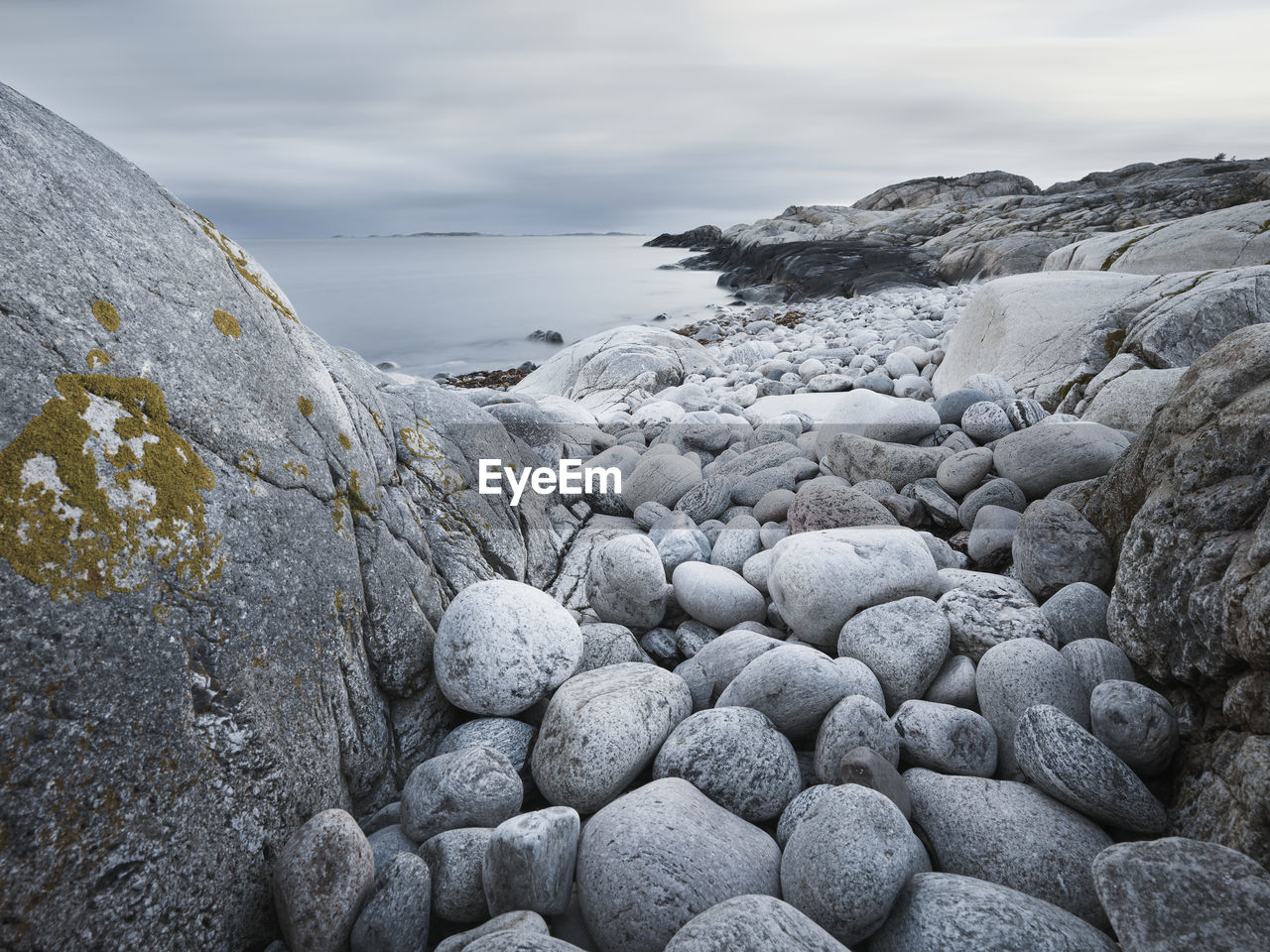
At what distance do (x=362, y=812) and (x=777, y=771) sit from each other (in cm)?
155

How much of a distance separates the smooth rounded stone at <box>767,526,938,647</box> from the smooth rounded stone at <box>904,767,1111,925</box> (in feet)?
3.52

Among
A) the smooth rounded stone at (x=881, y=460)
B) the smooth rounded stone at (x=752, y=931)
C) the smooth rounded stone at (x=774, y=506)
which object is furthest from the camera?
the smooth rounded stone at (x=881, y=460)

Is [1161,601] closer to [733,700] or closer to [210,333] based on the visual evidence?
[733,700]

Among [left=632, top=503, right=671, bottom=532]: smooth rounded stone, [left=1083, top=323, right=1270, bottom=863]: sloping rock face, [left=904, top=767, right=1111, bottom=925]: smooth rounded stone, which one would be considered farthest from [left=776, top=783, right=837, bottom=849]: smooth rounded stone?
[left=632, top=503, right=671, bottom=532]: smooth rounded stone

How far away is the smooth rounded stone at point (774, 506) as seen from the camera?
484 cm

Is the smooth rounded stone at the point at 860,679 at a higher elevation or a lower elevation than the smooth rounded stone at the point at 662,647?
higher

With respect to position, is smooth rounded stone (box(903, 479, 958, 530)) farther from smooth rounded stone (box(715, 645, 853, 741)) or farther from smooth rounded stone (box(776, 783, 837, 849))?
smooth rounded stone (box(776, 783, 837, 849))

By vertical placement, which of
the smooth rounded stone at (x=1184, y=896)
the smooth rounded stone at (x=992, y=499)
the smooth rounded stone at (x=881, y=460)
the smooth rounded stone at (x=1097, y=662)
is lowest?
the smooth rounded stone at (x=1184, y=896)

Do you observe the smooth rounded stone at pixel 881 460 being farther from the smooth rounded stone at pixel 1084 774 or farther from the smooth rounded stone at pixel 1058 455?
the smooth rounded stone at pixel 1084 774

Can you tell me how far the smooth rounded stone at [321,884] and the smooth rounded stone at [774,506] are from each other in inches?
132

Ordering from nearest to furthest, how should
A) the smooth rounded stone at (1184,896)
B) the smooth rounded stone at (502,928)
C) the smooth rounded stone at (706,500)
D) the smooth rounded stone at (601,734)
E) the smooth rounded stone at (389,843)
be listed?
the smooth rounded stone at (1184,896) < the smooth rounded stone at (502,928) < the smooth rounded stone at (389,843) < the smooth rounded stone at (601,734) < the smooth rounded stone at (706,500)

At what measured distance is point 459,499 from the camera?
3877mm

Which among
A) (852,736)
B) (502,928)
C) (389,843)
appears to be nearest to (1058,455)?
(852,736)

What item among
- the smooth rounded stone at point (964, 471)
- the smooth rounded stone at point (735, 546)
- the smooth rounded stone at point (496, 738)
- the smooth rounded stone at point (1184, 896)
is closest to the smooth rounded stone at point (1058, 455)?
the smooth rounded stone at point (964, 471)
